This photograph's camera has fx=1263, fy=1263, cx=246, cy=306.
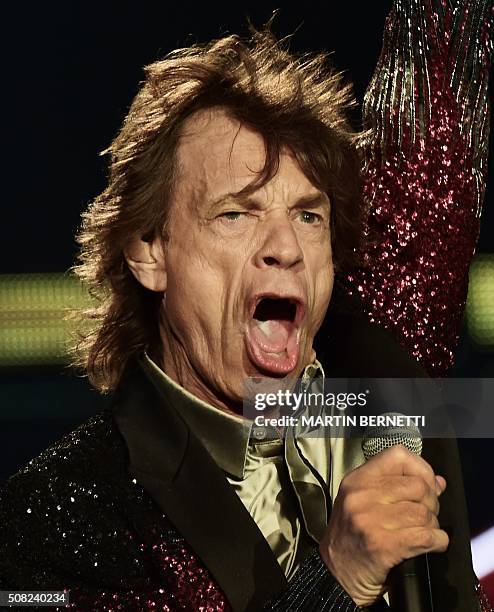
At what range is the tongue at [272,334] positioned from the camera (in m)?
1.65

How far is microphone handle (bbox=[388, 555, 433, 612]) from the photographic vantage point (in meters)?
1.27

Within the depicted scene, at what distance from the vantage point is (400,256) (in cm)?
183

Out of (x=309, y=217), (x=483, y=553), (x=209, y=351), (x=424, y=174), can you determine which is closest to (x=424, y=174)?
(x=424, y=174)

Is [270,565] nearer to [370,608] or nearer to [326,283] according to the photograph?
[370,608]

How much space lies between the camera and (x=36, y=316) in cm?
266

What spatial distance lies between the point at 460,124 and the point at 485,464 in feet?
2.97

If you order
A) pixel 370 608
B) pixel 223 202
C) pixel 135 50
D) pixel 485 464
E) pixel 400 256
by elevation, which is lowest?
pixel 485 464

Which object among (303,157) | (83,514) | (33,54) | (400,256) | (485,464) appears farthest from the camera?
(485,464)

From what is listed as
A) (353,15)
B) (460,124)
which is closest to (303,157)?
(460,124)

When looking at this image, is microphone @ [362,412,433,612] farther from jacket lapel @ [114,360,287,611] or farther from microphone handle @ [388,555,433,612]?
jacket lapel @ [114,360,287,611]

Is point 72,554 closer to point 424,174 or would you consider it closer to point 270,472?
Answer: point 270,472

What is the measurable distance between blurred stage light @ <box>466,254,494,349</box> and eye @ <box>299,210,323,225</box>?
109 centimetres

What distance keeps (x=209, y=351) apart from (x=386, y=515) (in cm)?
43

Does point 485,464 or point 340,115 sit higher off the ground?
point 340,115
